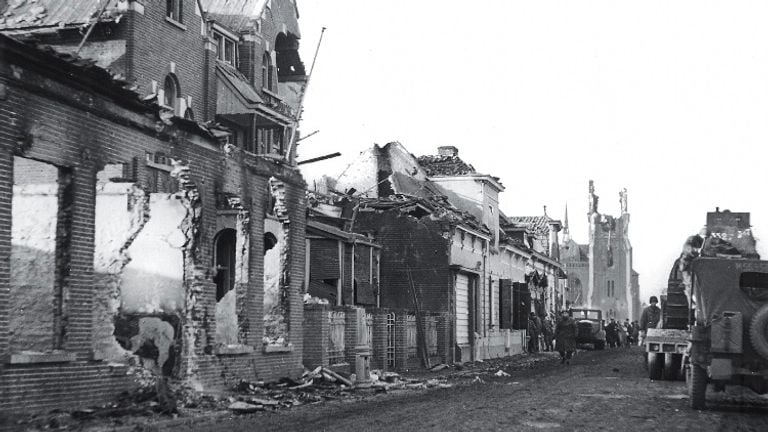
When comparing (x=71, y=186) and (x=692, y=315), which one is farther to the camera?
(x=692, y=315)

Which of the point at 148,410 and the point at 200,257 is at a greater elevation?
the point at 200,257

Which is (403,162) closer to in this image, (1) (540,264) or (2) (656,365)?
(1) (540,264)

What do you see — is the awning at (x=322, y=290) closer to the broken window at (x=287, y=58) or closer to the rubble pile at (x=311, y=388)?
the rubble pile at (x=311, y=388)

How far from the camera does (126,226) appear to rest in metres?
16.2

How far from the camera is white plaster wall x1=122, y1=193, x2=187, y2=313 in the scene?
17609 millimetres

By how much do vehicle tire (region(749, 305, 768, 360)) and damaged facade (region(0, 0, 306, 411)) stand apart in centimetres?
958

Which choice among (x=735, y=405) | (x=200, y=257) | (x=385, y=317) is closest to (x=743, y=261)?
(x=735, y=405)

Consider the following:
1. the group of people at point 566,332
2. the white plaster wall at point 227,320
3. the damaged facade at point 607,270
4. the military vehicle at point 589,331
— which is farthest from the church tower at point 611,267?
the white plaster wall at point 227,320

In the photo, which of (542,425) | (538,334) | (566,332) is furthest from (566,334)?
(542,425)

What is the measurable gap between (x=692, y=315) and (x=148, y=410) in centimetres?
995

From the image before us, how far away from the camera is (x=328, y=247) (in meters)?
30.6

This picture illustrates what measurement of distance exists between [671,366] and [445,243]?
44.9ft

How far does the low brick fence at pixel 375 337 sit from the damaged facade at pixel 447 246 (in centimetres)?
133

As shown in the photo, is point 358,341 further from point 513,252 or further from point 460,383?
point 513,252
